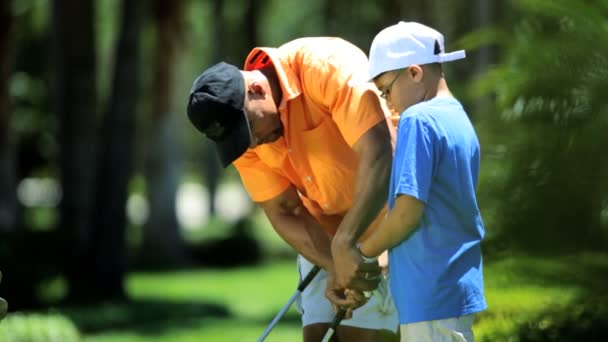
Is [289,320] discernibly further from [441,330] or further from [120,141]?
[441,330]

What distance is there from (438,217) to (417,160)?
0.83 ft

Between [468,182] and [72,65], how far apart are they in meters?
14.8

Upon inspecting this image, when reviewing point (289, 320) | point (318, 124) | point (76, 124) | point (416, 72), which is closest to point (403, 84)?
point (416, 72)

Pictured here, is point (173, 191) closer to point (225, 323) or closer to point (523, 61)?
point (225, 323)

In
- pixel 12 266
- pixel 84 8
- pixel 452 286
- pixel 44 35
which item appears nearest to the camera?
pixel 452 286

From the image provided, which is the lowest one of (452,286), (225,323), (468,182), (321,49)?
(225,323)

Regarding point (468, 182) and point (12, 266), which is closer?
point (468, 182)

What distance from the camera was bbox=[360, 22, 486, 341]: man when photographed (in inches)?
186

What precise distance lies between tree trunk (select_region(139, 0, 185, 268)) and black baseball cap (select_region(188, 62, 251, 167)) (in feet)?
67.8

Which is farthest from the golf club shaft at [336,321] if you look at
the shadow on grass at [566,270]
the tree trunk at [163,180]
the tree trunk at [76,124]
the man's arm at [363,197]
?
the tree trunk at [163,180]

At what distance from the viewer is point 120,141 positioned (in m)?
20.1

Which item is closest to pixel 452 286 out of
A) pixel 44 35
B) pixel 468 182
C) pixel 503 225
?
pixel 468 182

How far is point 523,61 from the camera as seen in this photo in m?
7.98

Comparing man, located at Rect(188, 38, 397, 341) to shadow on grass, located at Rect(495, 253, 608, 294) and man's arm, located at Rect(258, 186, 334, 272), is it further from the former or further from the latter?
shadow on grass, located at Rect(495, 253, 608, 294)
